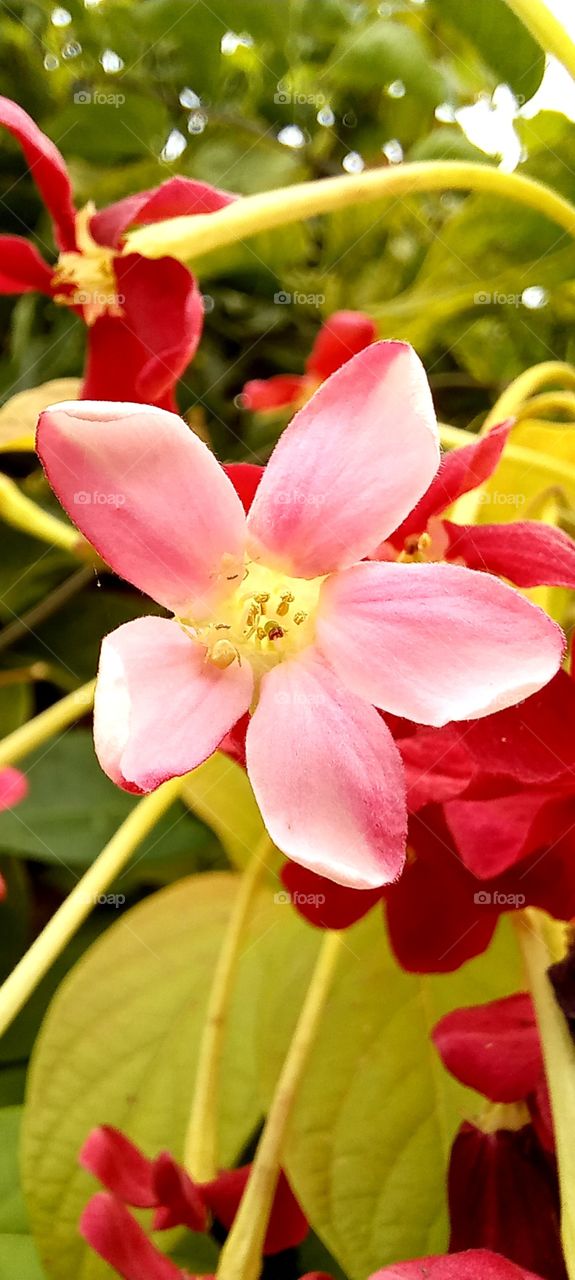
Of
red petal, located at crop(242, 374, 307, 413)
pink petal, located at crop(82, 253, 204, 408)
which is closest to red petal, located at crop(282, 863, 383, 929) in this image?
pink petal, located at crop(82, 253, 204, 408)

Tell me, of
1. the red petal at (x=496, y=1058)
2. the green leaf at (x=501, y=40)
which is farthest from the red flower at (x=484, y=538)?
the green leaf at (x=501, y=40)

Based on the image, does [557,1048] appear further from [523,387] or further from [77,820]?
[77,820]

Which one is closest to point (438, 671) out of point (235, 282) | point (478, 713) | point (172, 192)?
point (478, 713)

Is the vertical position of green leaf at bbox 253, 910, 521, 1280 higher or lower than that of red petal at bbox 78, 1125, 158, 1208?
lower

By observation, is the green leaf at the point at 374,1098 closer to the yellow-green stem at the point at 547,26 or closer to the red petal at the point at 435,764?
the red petal at the point at 435,764

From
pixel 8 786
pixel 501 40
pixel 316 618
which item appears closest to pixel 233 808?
pixel 8 786

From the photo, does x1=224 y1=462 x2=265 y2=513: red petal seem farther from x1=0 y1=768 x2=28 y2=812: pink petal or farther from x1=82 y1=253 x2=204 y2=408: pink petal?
x1=0 y1=768 x2=28 y2=812: pink petal

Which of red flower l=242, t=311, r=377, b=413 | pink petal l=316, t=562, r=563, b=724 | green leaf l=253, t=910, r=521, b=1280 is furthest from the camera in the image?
red flower l=242, t=311, r=377, b=413

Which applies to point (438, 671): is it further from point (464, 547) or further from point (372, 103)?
point (372, 103)
